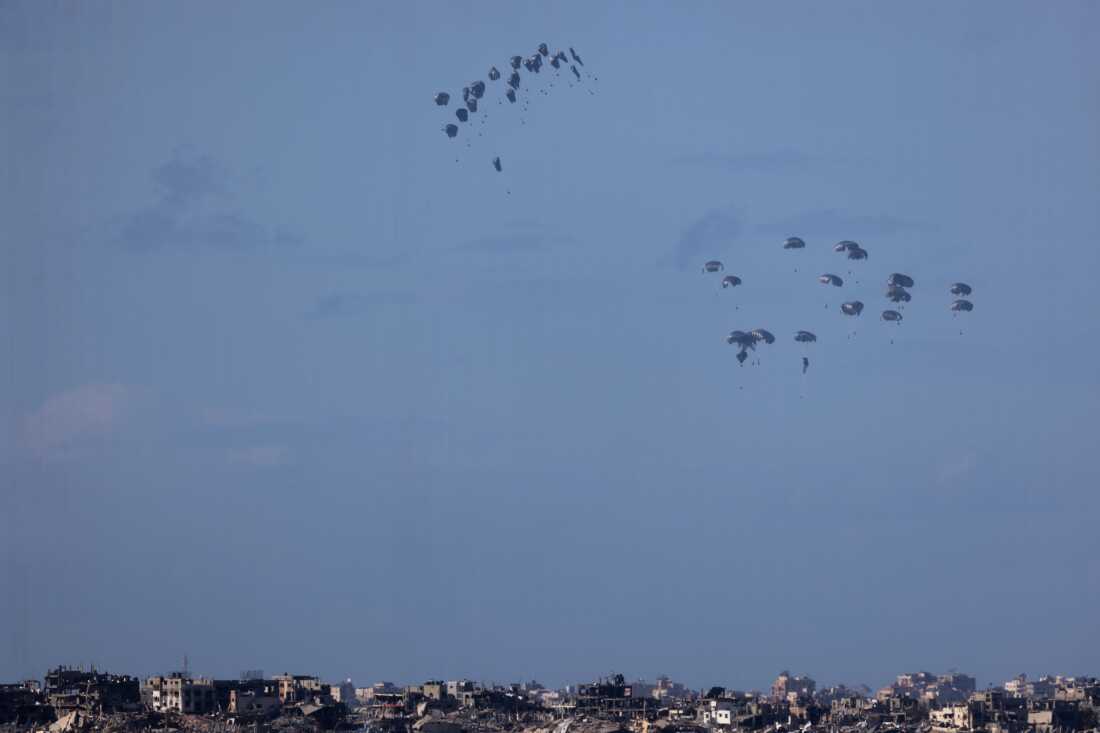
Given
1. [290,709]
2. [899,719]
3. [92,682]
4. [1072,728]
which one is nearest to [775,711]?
[899,719]

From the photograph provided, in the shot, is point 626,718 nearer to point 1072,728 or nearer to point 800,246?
point 1072,728

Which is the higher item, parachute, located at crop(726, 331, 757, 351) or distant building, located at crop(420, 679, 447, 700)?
parachute, located at crop(726, 331, 757, 351)

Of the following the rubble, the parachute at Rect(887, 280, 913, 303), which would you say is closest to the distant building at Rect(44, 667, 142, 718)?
the rubble

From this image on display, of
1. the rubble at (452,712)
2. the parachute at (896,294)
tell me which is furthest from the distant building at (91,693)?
the parachute at (896,294)

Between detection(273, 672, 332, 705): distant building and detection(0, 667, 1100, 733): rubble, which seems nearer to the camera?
detection(0, 667, 1100, 733): rubble

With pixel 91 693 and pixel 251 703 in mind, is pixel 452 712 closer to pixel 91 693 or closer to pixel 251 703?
pixel 251 703

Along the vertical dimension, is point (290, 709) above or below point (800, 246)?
below

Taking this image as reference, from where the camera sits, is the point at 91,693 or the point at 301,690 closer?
the point at 91,693

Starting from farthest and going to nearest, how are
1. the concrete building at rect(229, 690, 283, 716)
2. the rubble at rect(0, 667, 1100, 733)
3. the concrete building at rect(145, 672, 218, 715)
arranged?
the concrete building at rect(145, 672, 218, 715) < the concrete building at rect(229, 690, 283, 716) < the rubble at rect(0, 667, 1100, 733)

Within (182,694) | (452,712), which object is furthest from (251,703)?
(452,712)

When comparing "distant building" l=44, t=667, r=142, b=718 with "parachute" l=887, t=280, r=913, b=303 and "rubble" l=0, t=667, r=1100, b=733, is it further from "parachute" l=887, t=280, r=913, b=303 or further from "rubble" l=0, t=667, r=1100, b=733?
"parachute" l=887, t=280, r=913, b=303

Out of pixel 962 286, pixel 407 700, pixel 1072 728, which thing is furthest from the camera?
pixel 962 286
